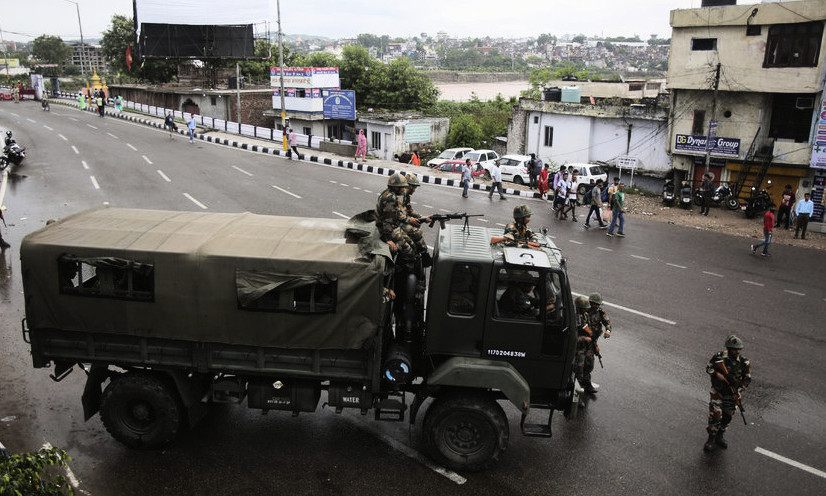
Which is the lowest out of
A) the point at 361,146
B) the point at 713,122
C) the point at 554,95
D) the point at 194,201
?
the point at 194,201

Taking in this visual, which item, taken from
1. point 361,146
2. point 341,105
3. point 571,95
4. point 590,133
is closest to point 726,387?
point 361,146

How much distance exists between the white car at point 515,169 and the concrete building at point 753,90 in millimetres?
6131

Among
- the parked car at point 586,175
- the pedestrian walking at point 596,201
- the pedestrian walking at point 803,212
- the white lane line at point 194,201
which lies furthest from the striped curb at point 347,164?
the pedestrian walking at point 803,212

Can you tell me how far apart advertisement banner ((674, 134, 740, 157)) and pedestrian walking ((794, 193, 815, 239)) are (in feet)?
20.8

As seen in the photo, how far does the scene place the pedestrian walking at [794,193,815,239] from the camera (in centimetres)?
1752

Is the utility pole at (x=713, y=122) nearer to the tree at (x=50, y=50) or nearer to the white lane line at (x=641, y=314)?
the white lane line at (x=641, y=314)

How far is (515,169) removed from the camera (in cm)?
2717

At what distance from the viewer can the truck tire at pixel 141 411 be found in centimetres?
664

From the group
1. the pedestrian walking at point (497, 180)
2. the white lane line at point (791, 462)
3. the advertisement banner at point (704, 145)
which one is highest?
the advertisement banner at point (704, 145)

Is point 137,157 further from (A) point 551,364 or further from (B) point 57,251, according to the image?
(A) point 551,364

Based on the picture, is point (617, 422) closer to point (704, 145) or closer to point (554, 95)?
point (704, 145)

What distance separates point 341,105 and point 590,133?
15.7m

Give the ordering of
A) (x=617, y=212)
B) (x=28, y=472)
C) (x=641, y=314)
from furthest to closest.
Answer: (x=617, y=212)
(x=641, y=314)
(x=28, y=472)

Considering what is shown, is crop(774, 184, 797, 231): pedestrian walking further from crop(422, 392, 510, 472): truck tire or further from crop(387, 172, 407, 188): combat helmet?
crop(422, 392, 510, 472): truck tire
